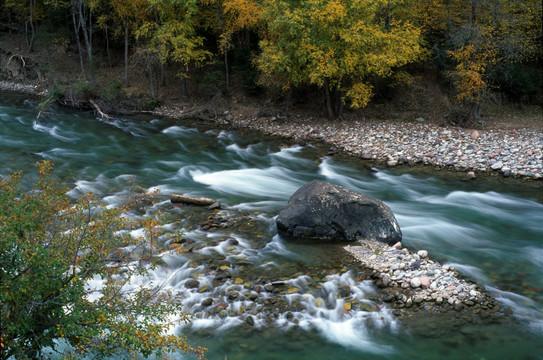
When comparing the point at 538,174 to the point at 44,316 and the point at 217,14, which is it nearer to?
the point at 44,316

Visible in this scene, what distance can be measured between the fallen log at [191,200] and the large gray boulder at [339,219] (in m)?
3.00

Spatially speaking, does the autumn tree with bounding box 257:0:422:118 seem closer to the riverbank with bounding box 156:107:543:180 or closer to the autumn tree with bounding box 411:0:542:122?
the riverbank with bounding box 156:107:543:180

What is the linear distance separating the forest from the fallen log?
425 inches

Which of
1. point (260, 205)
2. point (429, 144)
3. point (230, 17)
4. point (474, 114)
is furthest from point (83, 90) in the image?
point (474, 114)

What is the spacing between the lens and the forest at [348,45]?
22.6 meters

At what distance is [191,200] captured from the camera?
14594 mm

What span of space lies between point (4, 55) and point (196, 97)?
20.5 m

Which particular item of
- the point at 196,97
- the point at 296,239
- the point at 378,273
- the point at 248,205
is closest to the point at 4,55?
the point at 196,97

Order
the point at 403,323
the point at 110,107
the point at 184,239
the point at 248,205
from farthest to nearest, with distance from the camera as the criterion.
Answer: the point at 110,107, the point at 248,205, the point at 184,239, the point at 403,323

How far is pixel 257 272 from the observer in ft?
34.9

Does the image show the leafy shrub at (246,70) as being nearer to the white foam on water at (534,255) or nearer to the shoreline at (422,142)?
the shoreline at (422,142)

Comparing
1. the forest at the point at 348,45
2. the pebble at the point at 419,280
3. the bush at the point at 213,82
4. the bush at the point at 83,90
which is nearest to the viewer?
the pebble at the point at 419,280

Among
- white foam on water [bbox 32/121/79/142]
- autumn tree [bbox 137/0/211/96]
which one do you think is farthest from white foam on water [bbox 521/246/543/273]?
autumn tree [bbox 137/0/211/96]

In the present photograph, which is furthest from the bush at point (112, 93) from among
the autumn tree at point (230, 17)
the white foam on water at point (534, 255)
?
the white foam on water at point (534, 255)
